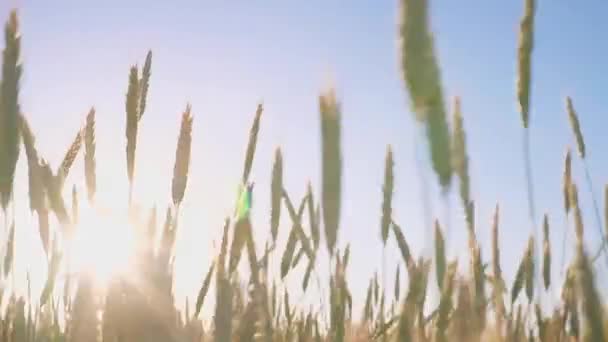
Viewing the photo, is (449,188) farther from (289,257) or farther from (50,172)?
(289,257)

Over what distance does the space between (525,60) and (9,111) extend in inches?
46.7

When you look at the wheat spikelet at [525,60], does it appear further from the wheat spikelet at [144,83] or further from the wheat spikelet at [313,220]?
the wheat spikelet at [144,83]

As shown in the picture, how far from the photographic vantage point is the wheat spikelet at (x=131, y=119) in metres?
1.53

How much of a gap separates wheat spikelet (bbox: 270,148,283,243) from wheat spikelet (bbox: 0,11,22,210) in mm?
756

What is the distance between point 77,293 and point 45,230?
0.47 metres

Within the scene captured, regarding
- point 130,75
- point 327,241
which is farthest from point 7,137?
point 327,241

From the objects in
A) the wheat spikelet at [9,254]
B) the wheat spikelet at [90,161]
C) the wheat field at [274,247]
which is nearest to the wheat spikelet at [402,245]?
the wheat field at [274,247]

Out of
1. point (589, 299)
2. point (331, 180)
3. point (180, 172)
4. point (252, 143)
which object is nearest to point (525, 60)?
point (331, 180)

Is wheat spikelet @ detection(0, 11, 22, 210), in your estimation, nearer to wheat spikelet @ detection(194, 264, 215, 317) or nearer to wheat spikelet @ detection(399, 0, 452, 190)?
wheat spikelet @ detection(194, 264, 215, 317)

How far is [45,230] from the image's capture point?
Result: 6.19ft

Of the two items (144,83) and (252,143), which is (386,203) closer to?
(252,143)

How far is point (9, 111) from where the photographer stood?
142 cm

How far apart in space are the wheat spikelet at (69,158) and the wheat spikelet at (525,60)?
1267 mm

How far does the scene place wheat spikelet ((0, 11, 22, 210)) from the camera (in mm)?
1390
